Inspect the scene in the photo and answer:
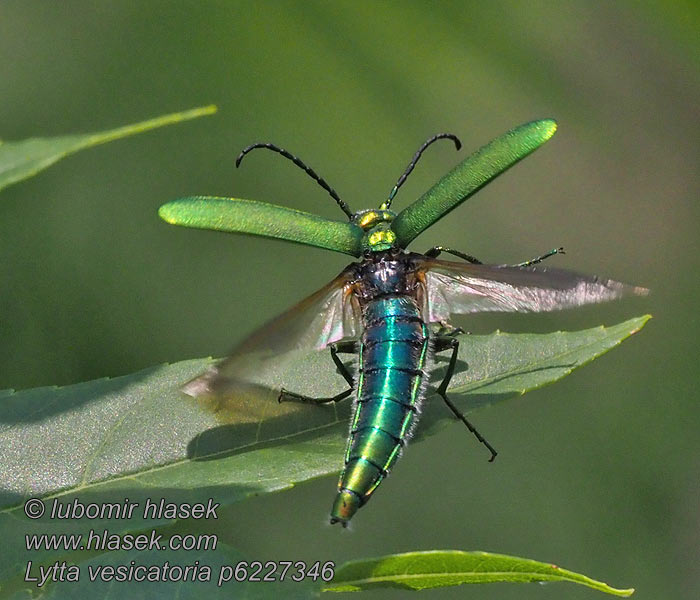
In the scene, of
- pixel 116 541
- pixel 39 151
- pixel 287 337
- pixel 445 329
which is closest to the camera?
pixel 116 541

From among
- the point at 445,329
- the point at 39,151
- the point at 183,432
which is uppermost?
the point at 39,151

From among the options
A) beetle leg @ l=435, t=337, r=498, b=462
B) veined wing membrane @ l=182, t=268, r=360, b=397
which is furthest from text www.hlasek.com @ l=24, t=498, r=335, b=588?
beetle leg @ l=435, t=337, r=498, b=462

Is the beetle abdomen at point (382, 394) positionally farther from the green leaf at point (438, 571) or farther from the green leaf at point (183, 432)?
the green leaf at point (438, 571)

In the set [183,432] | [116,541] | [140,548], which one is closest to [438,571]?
[140,548]

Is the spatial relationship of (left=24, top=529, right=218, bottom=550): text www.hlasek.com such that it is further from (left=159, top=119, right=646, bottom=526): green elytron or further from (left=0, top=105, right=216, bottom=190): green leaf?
(left=0, top=105, right=216, bottom=190): green leaf

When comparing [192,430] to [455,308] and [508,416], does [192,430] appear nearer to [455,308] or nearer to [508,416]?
[455,308]

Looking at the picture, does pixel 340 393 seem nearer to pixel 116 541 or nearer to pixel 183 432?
pixel 183 432
